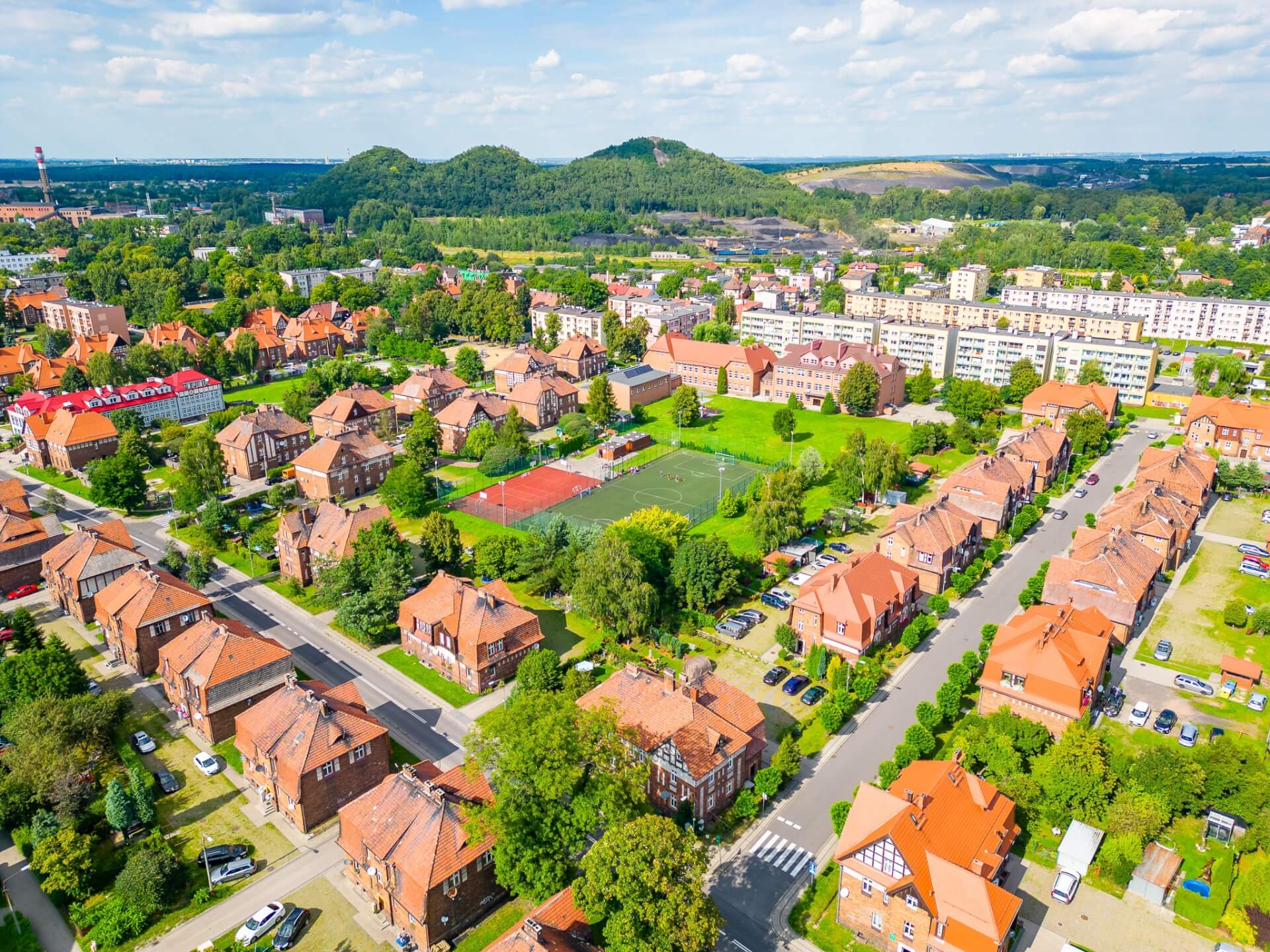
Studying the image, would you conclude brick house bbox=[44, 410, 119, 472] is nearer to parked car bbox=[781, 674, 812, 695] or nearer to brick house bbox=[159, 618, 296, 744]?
brick house bbox=[159, 618, 296, 744]

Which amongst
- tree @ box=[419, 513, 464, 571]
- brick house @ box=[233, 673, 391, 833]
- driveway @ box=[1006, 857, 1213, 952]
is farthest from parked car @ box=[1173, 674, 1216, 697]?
tree @ box=[419, 513, 464, 571]

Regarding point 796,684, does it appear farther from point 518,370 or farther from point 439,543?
point 518,370

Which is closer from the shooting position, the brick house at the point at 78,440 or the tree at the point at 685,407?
the brick house at the point at 78,440

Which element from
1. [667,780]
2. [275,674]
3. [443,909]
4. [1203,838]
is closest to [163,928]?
[443,909]

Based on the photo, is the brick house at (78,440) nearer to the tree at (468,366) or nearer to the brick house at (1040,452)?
the tree at (468,366)

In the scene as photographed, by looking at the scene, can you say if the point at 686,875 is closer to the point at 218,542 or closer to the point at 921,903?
the point at 921,903

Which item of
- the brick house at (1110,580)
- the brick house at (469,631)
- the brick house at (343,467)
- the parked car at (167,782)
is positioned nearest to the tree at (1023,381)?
the brick house at (1110,580)
